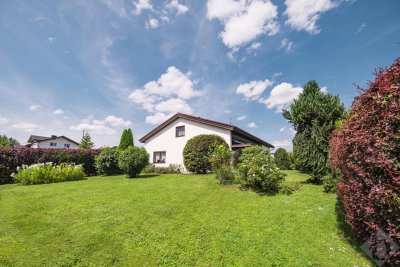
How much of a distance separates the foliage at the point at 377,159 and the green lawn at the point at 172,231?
136cm

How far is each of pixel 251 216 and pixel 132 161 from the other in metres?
10.2

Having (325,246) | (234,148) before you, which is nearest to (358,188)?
(325,246)

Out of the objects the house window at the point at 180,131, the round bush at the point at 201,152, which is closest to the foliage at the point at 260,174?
the round bush at the point at 201,152

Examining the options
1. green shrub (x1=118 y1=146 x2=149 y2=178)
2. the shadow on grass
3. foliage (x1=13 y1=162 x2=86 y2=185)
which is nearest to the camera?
the shadow on grass

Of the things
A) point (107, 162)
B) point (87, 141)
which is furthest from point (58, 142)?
point (107, 162)

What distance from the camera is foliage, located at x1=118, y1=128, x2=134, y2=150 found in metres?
23.9

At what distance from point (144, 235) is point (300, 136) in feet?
30.5

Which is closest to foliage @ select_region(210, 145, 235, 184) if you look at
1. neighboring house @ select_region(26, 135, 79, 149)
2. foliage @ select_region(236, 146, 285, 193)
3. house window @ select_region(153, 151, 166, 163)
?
foliage @ select_region(236, 146, 285, 193)

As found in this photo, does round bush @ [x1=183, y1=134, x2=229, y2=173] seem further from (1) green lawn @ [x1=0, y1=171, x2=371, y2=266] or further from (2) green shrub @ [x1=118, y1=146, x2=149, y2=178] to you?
(1) green lawn @ [x1=0, y1=171, x2=371, y2=266]

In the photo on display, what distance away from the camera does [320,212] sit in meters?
6.40

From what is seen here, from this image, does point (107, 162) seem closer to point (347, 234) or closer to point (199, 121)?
point (199, 121)

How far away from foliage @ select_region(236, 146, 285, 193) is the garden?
5cm

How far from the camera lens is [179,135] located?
20.4 meters

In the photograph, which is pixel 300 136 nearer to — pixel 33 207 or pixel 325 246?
pixel 325 246
